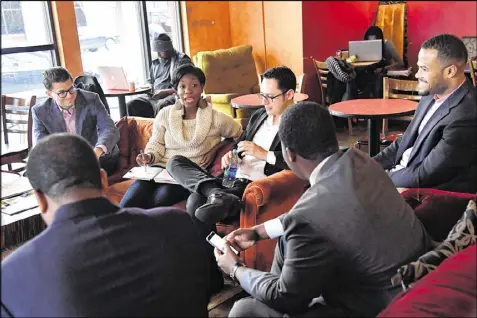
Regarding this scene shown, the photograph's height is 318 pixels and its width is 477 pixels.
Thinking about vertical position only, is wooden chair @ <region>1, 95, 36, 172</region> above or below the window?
below

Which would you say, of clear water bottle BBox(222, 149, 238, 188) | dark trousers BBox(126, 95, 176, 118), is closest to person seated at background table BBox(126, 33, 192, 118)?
dark trousers BBox(126, 95, 176, 118)

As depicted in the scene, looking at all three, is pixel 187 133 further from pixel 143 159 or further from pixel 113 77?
pixel 113 77

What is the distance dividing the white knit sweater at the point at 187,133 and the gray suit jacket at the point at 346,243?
1.56m

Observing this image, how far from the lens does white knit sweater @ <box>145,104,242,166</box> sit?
2.92 metres

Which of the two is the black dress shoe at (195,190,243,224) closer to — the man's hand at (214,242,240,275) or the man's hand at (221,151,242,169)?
the man's hand at (221,151,242,169)

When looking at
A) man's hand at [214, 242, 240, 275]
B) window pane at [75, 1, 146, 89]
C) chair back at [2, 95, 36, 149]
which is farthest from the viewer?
window pane at [75, 1, 146, 89]

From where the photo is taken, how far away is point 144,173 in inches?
110

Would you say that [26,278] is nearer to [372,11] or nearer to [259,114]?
[259,114]

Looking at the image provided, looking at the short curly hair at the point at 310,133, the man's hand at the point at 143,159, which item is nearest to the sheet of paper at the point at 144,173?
the man's hand at the point at 143,159

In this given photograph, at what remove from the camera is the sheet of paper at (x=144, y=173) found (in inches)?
109

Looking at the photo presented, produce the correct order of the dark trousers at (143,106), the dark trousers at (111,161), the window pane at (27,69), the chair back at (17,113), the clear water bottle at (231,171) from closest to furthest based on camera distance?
the clear water bottle at (231,171)
the dark trousers at (111,161)
the chair back at (17,113)
the window pane at (27,69)
the dark trousers at (143,106)

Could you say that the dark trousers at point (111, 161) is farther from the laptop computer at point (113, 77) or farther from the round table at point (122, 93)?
the laptop computer at point (113, 77)

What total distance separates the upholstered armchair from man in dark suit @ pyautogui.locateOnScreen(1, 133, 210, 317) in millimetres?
4304

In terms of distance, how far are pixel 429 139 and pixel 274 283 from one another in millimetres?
1240
